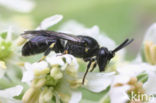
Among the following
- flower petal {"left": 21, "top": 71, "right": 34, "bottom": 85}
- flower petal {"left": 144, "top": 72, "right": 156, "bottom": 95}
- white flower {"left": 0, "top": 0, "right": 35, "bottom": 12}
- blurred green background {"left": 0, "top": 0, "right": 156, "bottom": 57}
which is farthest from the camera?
blurred green background {"left": 0, "top": 0, "right": 156, "bottom": 57}

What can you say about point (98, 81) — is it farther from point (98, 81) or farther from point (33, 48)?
point (33, 48)

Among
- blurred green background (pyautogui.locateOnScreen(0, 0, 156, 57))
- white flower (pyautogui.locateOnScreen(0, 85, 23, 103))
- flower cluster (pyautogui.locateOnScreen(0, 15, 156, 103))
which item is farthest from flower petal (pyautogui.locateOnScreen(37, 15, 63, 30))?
blurred green background (pyautogui.locateOnScreen(0, 0, 156, 57))

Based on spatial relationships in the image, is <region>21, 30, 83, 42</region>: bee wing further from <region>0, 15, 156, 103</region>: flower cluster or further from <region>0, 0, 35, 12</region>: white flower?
<region>0, 0, 35, 12</region>: white flower

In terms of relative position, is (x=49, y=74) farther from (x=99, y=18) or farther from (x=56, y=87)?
(x=99, y=18)

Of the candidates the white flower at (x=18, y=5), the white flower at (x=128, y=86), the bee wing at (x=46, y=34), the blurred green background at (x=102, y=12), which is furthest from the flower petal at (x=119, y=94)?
the blurred green background at (x=102, y=12)

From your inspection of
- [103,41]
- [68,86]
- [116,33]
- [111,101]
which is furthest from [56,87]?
[116,33]

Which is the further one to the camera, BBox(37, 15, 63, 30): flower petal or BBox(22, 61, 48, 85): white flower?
BBox(37, 15, 63, 30): flower petal

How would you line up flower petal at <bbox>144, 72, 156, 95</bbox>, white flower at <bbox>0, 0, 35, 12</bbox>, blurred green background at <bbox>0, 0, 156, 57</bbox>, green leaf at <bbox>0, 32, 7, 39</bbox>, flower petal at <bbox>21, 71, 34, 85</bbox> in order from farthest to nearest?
blurred green background at <bbox>0, 0, 156, 57</bbox>, white flower at <bbox>0, 0, 35, 12</bbox>, green leaf at <bbox>0, 32, 7, 39</bbox>, flower petal at <bbox>144, 72, 156, 95</bbox>, flower petal at <bbox>21, 71, 34, 85</bbox>

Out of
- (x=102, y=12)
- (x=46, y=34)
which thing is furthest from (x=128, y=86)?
(x=102, y=12)
